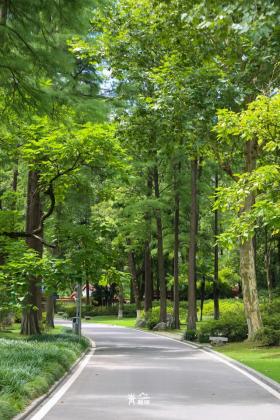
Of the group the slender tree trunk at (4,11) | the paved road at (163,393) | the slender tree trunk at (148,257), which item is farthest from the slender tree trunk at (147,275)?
the slender tree trunk at (4,11)

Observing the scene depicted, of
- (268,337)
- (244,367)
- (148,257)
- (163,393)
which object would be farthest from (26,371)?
(148,257)

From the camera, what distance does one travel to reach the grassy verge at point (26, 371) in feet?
30.0

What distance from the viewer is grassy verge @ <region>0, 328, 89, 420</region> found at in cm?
915

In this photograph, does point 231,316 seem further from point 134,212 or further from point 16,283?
point 16,283

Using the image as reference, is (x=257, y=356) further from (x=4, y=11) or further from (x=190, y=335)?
(x=4, y=11)

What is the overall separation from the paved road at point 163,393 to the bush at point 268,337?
462cm

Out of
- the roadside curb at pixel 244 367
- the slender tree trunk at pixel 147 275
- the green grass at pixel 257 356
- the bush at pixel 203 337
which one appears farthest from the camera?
the slender tree trunk at pixel 147 275

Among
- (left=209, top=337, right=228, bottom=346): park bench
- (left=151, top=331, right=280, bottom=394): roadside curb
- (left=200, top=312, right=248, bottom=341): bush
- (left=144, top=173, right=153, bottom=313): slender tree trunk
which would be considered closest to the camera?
(left=151, top=331, right=280, bottom=394): roadside curb

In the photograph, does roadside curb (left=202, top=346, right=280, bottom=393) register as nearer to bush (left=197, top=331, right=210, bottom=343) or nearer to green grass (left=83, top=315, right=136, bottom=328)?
bush (left=197, top=331, right=210, bottom=343)

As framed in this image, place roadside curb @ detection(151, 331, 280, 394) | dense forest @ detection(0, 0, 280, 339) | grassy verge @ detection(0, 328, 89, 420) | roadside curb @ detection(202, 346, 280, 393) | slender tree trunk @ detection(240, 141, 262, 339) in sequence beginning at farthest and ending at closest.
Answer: slender tree trunk @ detection(240, 141, 262, 339)
roadside curb @ detection(151, 331, 280, 394)
roadside curb @ detection(202, 346, 280, 393)
grassy verge @ detection(0, 328, 89, 420)
dense forest @ detection(0, 0, 280, 339)

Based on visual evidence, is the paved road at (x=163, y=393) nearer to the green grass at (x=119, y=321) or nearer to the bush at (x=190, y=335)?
the bush at (x=190, y=335)

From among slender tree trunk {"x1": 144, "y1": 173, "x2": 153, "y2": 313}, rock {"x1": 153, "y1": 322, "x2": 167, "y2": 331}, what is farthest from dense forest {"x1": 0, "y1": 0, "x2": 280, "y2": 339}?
rock {"x1": 153, "y1": 322, "x2": 167, "y2": 331}

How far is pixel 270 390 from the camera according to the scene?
1188 cm

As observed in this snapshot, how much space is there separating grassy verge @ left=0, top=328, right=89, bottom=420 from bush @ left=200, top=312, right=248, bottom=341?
29.5 ft
